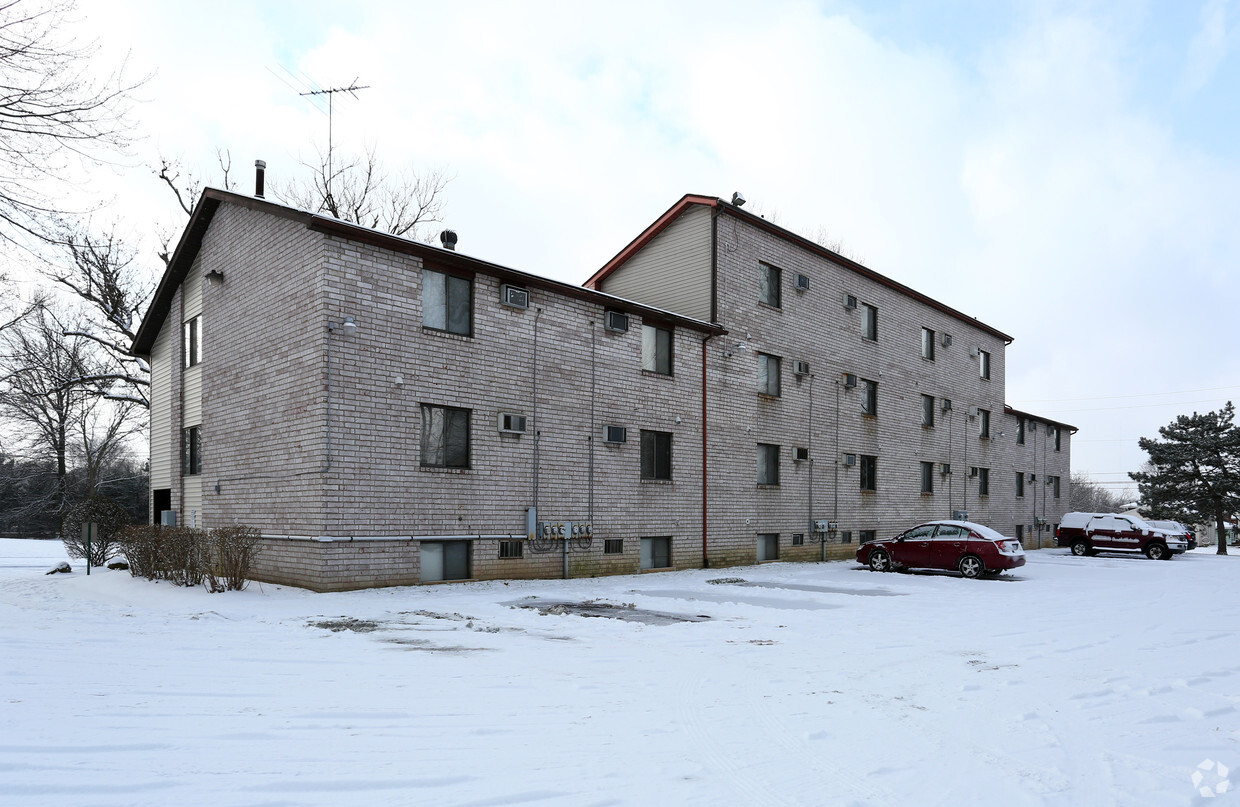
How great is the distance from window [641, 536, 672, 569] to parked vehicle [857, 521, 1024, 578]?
5.89 metres

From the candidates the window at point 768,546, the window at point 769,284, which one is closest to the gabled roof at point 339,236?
the window at point 769,284

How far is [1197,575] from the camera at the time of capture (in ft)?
70.8

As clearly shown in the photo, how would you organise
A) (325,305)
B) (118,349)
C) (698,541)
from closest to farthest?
(325,305), (698,541), (118,349)

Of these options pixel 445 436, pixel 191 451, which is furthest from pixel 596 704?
pixel 191 451

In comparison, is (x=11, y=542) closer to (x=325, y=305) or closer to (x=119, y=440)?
(x=119, y=440)

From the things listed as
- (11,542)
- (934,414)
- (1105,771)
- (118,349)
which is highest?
(118,349)

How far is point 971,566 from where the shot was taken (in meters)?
19.6

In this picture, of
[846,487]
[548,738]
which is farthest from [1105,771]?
[846,487]

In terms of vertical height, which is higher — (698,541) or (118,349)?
(118,349)

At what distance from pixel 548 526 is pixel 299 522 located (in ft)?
15.8

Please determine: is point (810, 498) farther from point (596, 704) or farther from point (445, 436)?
point (596, 704)

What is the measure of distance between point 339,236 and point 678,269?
1059 cm

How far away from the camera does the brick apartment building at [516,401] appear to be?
13.8m

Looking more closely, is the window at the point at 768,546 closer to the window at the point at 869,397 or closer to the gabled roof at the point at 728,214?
the window at the point at 869,397
